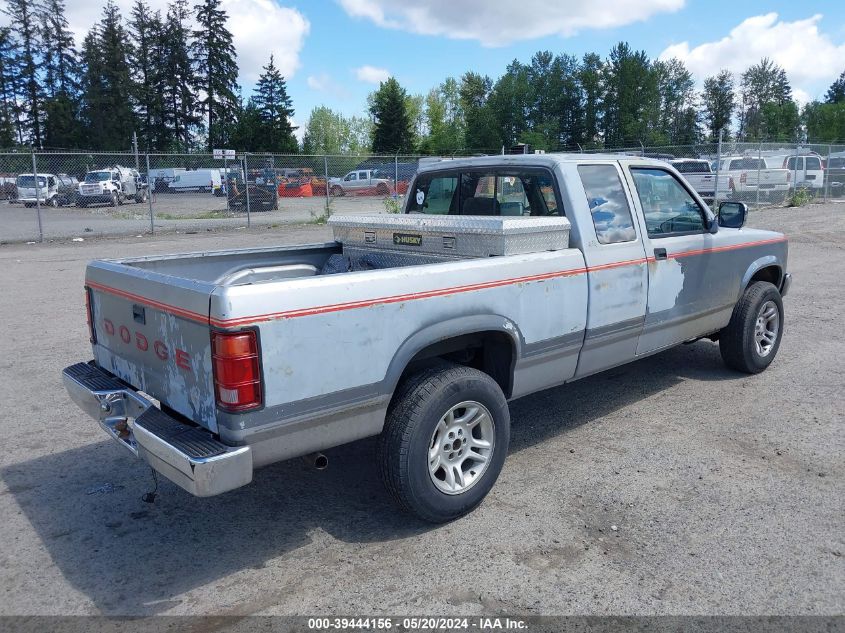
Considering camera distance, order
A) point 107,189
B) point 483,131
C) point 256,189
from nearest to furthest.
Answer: point 256,189 < point 107,189 < point 483,131

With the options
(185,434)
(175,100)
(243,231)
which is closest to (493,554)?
(185,434)

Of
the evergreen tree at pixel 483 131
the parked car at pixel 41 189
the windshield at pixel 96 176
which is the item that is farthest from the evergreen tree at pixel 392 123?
the parked car at pixel 41 189

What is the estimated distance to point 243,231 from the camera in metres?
21.5

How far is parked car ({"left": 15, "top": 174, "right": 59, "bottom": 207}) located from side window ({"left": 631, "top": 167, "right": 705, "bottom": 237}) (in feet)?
82.3

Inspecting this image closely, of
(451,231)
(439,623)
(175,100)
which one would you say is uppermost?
(175,100)

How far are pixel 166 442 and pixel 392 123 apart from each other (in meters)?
75.5

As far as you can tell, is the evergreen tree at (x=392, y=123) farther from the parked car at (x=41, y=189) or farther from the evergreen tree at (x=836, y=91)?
the evergreen tree at (x=836, y=91)

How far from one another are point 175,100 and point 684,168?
228 ft

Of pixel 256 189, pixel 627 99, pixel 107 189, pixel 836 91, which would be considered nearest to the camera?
pixel 256 189

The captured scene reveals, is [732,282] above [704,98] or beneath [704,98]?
beneath

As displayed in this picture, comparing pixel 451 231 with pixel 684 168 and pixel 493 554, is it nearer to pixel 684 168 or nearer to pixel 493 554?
pixel 493 554

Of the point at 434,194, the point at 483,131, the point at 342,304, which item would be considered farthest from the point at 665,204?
the point at 483,131

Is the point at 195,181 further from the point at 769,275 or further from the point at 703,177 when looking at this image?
the point at 769,275

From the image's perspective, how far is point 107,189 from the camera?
3098 cm
